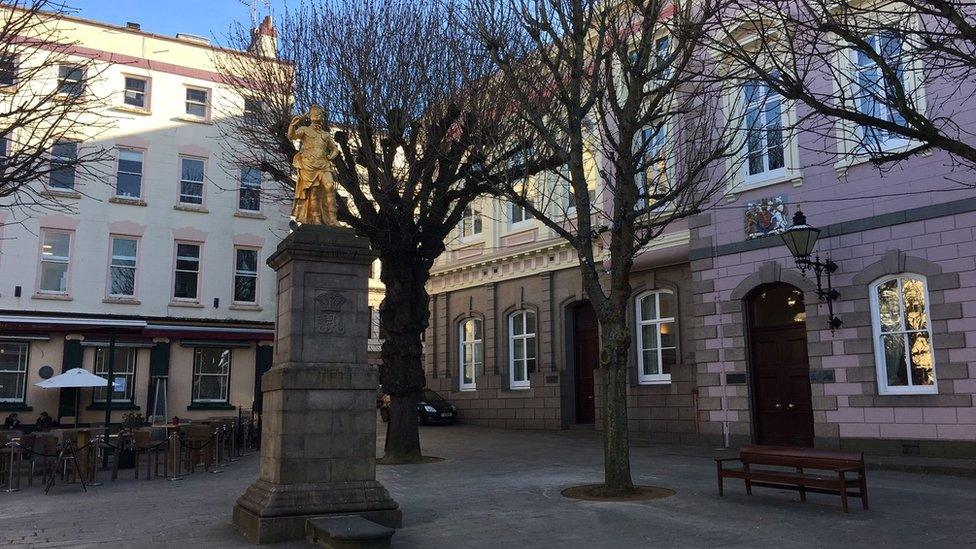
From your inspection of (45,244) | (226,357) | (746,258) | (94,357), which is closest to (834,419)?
(746,258)

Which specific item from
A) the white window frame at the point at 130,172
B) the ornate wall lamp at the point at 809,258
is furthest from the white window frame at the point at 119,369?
the ornate wall lamp at the point at 809,258

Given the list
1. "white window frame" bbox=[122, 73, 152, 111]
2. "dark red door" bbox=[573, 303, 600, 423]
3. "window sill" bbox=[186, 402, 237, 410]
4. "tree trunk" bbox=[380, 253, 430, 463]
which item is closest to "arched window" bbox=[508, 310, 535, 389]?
"dark red door" bbox=[573, 303, 600, 423]

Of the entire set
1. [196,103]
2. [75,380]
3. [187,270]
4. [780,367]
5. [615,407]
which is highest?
[196,103]

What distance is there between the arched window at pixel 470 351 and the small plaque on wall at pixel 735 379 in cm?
1084

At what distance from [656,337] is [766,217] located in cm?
490

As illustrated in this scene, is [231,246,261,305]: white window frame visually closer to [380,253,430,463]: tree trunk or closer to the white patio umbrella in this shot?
the white patio umbrella

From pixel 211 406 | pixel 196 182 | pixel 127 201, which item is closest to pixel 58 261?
pixel 127 201

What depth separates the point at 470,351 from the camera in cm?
2819

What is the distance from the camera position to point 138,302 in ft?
88.0

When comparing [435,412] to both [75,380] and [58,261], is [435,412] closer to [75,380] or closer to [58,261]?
[75,380]

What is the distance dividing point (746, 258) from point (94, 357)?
68.8ft

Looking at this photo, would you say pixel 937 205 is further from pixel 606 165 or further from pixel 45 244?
pixel 45 244

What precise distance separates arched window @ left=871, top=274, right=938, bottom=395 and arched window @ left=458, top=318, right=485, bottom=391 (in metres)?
14.4

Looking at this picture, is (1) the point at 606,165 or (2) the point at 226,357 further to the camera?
(2) the point at 226,357
